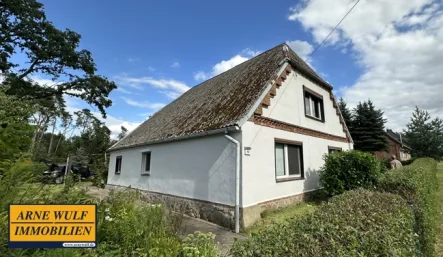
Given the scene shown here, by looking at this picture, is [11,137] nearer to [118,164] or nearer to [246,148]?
[246,148]

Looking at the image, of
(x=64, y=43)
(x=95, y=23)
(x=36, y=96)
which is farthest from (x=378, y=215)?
(x=36, y=96)

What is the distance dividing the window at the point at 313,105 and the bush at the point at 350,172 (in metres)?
2.66

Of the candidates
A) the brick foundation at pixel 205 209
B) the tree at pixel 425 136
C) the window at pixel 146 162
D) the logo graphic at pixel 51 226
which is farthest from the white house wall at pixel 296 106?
the tree at pixel 425 136

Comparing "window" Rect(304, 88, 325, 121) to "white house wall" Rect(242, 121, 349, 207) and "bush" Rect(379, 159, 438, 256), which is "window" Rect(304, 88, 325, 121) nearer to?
"white house wall" Rect(242, 121, 349, 207)

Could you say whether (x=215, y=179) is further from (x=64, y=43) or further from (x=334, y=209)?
(x=64, y=43)

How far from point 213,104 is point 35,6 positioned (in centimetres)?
1328

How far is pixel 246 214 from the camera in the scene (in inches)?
272

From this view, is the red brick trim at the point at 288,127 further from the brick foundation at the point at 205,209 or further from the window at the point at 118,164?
the window at the point at 118,164

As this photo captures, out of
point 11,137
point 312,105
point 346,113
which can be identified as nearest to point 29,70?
point 11,137

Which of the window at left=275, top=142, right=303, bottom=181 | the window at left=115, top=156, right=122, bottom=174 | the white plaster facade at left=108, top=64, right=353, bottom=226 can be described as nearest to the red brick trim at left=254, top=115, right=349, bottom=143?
the white plaster facade at left=108, top=64, right=353, bottom=226

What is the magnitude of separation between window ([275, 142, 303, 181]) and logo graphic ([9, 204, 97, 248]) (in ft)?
24.9

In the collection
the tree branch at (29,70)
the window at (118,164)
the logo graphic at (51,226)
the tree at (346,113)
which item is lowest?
the logo graphic at (51,226)

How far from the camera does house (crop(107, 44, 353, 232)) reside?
7.29 m

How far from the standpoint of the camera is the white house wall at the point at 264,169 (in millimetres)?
7264
